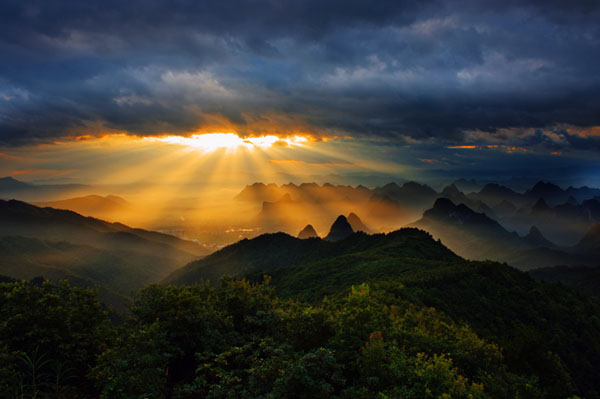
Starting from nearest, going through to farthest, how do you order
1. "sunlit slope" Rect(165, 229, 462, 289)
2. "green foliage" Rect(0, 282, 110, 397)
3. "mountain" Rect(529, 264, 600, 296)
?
"green foliage" Rect(0, 282, 110, 397), "sunlit slope" Rect(165, 229, 462, 289), "mountain" Rect(529, 264, 600, 296)

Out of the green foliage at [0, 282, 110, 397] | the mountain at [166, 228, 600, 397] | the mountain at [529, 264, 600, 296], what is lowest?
the mountain at [529, 264, 600, 296]

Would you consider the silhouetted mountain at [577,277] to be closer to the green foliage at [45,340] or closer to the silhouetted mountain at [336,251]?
the silhouetted mountain at [336,251]

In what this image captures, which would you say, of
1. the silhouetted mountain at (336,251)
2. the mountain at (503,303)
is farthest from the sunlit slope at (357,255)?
the mountain at (503,303)

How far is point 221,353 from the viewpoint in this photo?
15.2 meters

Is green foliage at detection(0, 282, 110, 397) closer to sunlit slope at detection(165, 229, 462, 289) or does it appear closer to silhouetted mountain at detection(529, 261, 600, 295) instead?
sunlit slope at detection(165, 229, 462, 289)

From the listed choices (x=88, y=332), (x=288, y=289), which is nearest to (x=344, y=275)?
(x=288, y=289)

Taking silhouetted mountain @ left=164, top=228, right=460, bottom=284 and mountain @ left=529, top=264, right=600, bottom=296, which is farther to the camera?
mountain @ left=529, top=264, right=600, bottom=296

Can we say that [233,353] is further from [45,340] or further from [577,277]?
[577,277]

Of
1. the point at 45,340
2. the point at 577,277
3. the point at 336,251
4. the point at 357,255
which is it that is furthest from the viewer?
the point at 577,277

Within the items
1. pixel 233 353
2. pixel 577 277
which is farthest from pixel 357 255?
pixel 577 277

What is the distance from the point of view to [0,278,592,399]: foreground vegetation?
40.9 feet

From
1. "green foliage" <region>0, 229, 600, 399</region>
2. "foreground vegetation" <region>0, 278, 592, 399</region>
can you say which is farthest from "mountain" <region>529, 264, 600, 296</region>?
"foreground vegetation" <region>0, 278, 592, 399</region>

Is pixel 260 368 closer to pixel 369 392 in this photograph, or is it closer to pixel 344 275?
pixel 369 392

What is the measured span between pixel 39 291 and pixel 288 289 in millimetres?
80434
